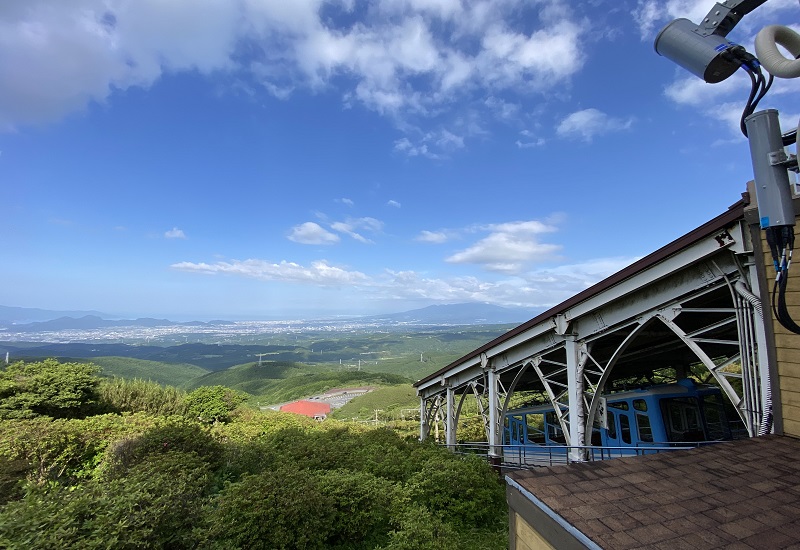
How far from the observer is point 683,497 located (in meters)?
3.10

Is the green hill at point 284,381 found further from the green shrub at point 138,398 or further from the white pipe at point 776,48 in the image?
the white pipe at point 776,48

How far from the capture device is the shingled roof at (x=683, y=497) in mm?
2541

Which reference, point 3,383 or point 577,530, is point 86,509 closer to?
point 577,530

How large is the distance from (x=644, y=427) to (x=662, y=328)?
3.07 metres

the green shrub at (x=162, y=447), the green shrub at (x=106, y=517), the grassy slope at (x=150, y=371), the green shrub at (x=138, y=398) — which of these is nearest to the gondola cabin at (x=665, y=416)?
the green shrub at (x=106, y=517)

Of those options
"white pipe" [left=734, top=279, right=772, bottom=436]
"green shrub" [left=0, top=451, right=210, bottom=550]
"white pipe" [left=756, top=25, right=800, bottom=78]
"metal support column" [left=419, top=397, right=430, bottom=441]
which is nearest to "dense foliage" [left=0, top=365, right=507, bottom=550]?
"green shrub" [left=0, top=451, right=210, bottom=550]

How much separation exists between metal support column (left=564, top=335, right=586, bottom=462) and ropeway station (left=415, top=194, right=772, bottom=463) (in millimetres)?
22

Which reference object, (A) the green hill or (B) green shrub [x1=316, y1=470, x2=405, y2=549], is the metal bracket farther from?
(A) the green hill

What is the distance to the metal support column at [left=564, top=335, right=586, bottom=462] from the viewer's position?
818 cm

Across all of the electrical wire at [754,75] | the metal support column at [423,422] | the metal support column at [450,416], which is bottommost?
the metal support column at [423,422]

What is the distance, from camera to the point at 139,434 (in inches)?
459

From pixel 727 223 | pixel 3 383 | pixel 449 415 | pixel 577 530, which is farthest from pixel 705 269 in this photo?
Result: pixel 3 383

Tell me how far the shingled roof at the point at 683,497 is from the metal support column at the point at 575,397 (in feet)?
13.1

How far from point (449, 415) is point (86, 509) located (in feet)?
43.8
